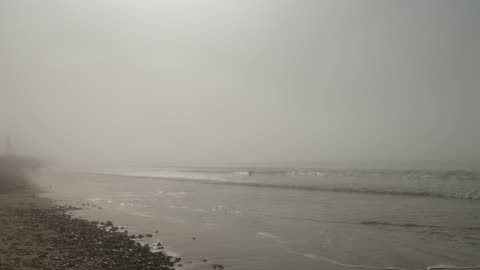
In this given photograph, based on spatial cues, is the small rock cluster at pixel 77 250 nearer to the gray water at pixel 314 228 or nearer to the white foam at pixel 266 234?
the gray water at pixel 314 228

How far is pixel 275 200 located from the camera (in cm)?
2703

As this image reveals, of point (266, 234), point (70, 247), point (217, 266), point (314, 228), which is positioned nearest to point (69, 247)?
point (70, 247)

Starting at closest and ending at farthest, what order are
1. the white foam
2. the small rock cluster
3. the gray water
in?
1. the small rock cluster
2. the gray water
3. the white foam

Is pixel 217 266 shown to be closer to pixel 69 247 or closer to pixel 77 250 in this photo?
pixel 77 250

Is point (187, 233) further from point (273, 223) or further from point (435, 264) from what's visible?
point (435, 264)

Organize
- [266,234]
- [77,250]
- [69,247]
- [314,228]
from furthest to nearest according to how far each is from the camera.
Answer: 1. [314,228]
2. [266,234]
3. [69,247]
4. [77,250]

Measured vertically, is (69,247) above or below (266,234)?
above

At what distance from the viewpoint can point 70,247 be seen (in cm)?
1142

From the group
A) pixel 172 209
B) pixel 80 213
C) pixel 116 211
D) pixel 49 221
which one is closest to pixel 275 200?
pixel 172 209

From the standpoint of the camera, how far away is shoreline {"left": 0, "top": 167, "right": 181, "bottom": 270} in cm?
952

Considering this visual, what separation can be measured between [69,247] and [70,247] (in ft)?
0.10

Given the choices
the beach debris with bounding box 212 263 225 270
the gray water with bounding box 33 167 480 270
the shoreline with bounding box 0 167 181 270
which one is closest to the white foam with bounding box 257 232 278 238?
the gray water with bounding box 33 167 480 270

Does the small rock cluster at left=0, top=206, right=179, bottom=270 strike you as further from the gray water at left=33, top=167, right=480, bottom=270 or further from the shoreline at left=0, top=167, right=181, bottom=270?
the gray water at left=33, top=167, right=480, bottom=270

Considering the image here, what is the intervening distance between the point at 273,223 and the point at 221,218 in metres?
3.17
